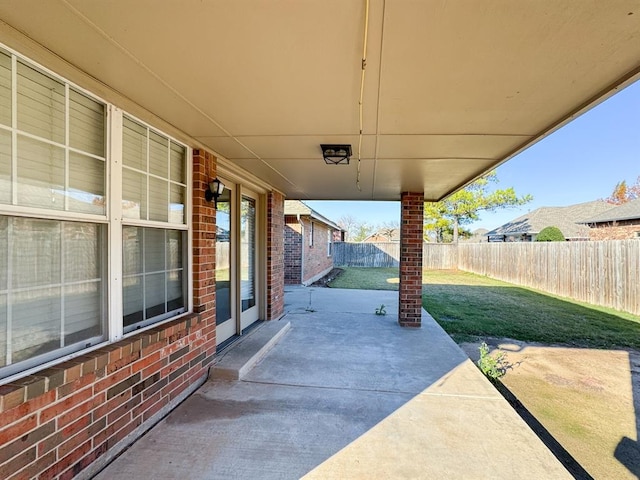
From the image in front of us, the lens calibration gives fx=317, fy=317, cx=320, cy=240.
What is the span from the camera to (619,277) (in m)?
8.21

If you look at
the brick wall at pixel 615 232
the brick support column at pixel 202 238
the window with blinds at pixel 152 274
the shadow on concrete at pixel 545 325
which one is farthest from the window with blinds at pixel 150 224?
the brick wall at pixel 615 232

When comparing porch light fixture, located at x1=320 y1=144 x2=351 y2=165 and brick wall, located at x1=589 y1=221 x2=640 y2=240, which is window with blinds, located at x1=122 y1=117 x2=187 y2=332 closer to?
porch light fixture, located at x1=320 y1=144 x2=351 y2=165

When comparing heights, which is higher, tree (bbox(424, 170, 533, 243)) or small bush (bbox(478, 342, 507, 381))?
tree (bbox(424, 170, 533, 243))

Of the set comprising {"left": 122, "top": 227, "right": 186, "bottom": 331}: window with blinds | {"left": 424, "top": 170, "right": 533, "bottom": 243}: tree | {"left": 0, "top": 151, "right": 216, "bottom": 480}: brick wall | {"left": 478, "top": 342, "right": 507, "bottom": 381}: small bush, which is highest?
{"left": 424, "top": 170, "right": 533, "bottom": 243}: tree

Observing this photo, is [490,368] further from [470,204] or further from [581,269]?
[470,204]

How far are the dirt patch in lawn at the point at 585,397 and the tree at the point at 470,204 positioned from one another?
1710 cm

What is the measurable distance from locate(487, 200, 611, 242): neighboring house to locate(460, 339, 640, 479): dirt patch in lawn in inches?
784

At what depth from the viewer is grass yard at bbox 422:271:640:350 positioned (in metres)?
5.90

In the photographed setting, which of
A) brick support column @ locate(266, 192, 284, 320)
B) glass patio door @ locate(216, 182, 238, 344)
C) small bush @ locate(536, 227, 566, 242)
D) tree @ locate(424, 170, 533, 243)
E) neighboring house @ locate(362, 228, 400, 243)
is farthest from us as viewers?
neighboring house @ locate(362, 228, 400, 243)

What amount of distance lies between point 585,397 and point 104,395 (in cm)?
491

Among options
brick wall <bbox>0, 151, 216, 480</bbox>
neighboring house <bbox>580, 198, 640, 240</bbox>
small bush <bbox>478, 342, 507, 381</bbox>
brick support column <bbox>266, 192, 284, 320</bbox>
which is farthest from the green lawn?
neighboring house <bbox>580, 198, 640, 240</bbox>

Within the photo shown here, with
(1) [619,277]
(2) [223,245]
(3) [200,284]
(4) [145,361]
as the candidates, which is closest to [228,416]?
(4) [145,361]

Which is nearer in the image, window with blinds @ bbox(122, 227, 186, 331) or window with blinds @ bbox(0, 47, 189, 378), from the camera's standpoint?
window with blinds @ bbox(0, 47, 189, 378)

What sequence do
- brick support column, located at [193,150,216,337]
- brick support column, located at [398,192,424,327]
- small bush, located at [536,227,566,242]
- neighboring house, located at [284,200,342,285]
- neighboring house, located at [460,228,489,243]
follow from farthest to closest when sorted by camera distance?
neighboring house, located at [460,228,489,243] < small bush, located at [536,227,566,242] < neighboring house, located at [284,200,342,285] < brick support column, located at [398,192,424,327] < brick support column, located at [193,150,216,337]
